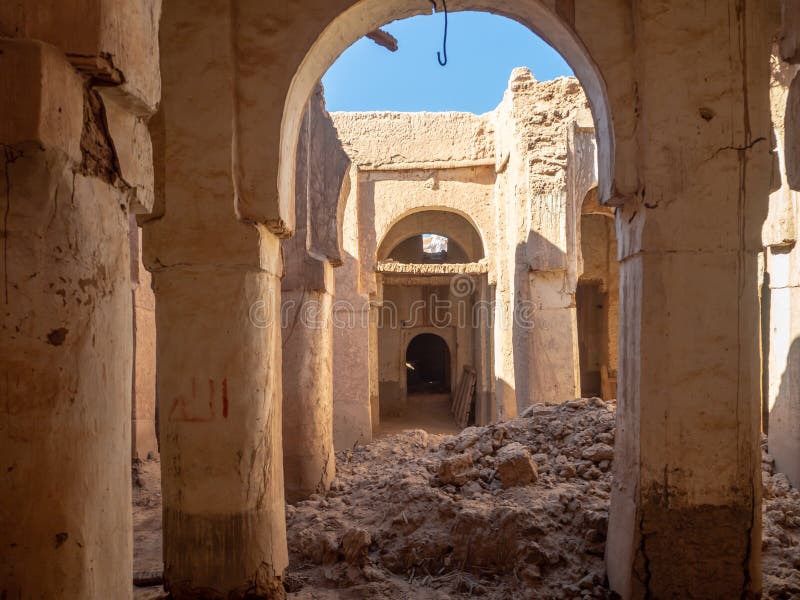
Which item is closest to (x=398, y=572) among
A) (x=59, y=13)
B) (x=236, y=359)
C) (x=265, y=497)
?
(x=265, y=497)

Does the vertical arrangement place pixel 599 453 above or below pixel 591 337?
below

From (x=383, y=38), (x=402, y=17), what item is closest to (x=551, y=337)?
(x=383, y=38)

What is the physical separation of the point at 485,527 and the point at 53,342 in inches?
116

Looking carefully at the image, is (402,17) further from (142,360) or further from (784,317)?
(142,360)

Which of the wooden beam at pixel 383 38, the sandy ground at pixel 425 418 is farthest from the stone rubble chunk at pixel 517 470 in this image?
the sandy ground at pixel 425 418

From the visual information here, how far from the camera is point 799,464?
4.62 metres

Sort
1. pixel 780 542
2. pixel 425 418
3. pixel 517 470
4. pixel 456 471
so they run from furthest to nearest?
pixel 425 418, pixel 456 471, pixel 517 470, pixel 780 542

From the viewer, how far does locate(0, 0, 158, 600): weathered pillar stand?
1341mm

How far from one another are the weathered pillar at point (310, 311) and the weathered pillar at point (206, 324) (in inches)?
65.1

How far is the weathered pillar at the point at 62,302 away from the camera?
52.8 inches

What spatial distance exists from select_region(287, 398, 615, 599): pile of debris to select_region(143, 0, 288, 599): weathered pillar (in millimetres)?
683

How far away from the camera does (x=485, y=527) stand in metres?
3.51

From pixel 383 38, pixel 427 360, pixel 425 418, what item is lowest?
pixel 425 418

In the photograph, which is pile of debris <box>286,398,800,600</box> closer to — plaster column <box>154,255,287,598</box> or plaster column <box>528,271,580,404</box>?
plaster column <box>154,255,287,598</box>
